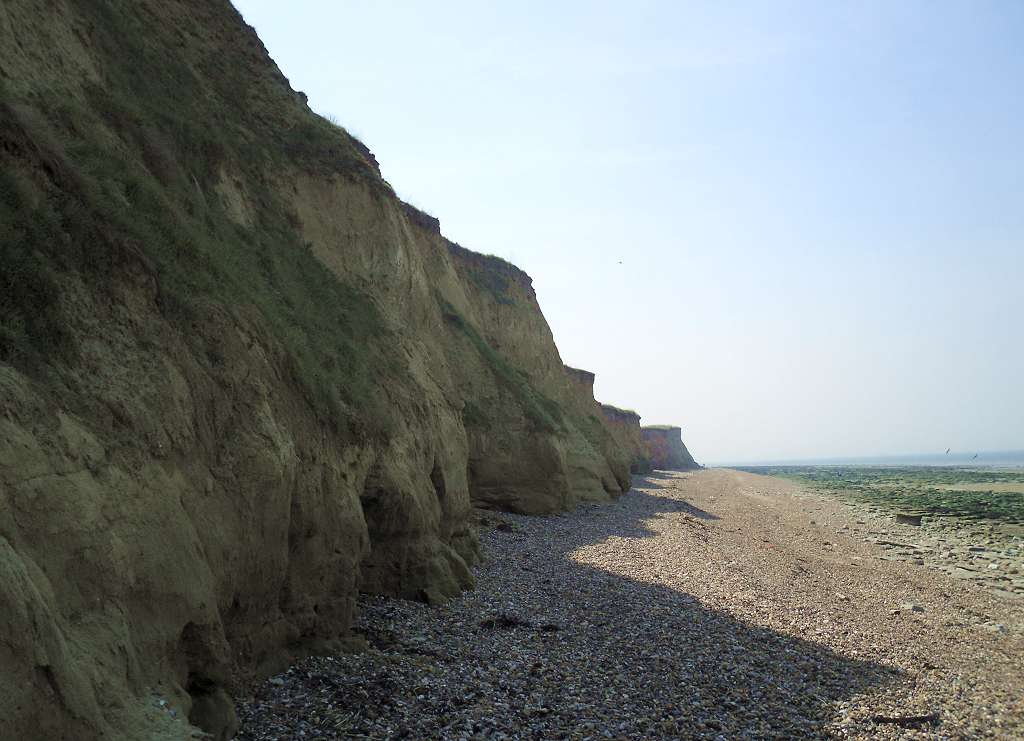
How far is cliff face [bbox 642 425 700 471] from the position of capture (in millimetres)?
108688

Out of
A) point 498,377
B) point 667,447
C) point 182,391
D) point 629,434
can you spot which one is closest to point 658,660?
point 182,391

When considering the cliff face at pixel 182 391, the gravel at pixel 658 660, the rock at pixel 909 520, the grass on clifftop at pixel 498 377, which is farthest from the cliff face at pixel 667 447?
the cliff face at pixel 182 391

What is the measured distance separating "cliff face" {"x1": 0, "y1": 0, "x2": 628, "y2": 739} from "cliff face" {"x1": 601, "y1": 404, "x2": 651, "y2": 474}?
2256 inches

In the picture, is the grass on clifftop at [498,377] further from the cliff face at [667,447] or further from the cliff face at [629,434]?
the cliff face at [667,447]

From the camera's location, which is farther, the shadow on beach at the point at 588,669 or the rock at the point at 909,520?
the rock at the point at 909,520

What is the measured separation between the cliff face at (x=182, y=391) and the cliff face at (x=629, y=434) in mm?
57310

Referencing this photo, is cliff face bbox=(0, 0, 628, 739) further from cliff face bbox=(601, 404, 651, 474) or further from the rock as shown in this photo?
cliff face bbox=(601, 404, 651, 474)

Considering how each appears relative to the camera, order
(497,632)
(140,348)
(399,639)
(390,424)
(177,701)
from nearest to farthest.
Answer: (177,701) → (140,348) → (399,639) → (497,632) → (390,424)

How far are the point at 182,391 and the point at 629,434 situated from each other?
2901 inches

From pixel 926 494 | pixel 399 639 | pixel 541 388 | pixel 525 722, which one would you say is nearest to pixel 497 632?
pixel 399 639

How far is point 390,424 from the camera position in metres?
13.3

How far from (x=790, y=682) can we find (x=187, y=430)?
9538 millimetres

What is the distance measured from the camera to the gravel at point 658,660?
8.16 meters

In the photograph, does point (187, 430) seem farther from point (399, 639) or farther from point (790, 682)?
point (790, 682)
